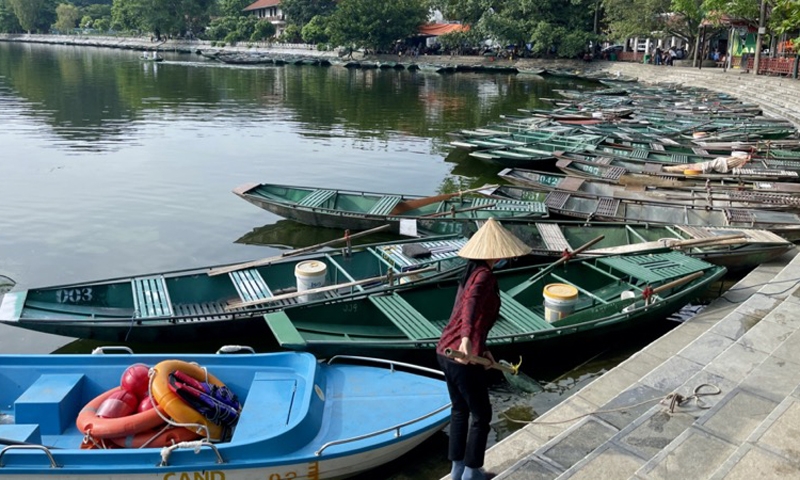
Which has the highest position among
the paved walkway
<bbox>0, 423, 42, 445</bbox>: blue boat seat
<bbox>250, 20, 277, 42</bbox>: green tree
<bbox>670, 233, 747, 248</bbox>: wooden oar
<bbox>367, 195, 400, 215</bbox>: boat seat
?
<bbox>250, 20, 277, 42</bbox>: green tree

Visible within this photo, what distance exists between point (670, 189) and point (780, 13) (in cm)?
2257

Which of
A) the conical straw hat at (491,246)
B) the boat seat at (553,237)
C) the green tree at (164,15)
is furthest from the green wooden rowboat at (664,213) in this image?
the green tree at (164,15)

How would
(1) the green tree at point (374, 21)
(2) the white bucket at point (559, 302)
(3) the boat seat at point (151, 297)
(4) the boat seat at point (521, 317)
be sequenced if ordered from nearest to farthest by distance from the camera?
(4) the boat seat at point (521, 317) < (3) the boat seat at point (151, 297) < (2) the white bucket at point (559, 302) < (1) the green tree at point (374, 21)

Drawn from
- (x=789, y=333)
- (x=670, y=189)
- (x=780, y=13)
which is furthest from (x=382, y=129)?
(x=789, y=333)

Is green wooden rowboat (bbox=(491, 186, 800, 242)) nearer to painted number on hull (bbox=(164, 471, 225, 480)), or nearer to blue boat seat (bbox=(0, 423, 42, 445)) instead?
painted number on hull (bbox=(164, 471, 225, 480))

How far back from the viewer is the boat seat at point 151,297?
27.2ft

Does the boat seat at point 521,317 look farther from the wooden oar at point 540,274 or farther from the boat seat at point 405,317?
the boat seat at point 405,317

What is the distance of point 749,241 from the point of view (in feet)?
34.3

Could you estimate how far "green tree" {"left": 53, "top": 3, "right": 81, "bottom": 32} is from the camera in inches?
4109

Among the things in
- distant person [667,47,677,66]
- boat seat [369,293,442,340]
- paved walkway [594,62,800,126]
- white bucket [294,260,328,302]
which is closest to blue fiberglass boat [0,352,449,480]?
boat seat [369,293,442,340]

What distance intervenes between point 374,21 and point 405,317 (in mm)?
66043

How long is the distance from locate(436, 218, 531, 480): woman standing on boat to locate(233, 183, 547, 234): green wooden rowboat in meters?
7.20

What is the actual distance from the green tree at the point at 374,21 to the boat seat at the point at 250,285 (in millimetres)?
63809

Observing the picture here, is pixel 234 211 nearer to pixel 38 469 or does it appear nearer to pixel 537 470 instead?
pixel 38 469
